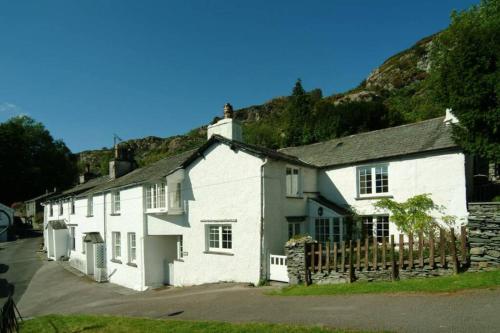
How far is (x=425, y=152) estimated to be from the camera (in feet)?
56.8

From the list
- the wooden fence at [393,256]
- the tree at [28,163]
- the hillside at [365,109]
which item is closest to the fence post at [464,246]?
the wooden fence at [393,256]

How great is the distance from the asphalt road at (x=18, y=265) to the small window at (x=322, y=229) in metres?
16.6

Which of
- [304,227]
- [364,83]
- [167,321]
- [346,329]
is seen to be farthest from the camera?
[364,83]

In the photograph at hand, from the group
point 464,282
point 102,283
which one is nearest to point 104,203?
point 102,283

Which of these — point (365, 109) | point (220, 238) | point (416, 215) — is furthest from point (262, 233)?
point (365, 109)

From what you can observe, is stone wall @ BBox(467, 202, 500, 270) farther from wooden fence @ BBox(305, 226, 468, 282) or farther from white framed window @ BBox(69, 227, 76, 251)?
white framed window @ BBox(69, 227, 76, 251)

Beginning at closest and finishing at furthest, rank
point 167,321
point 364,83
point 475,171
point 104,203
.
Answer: point 167,321 < point 475,171 < point 104,203 < point 364,83

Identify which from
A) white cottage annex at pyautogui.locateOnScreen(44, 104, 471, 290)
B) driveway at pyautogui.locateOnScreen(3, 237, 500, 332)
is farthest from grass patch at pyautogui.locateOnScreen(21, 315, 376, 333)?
white cottage annex at pyautogui.locateOnScreen(44, 104, 471, 290)

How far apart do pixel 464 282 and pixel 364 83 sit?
92.6 meters

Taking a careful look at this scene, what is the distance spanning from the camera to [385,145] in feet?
63.9

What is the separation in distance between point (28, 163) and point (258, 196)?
7332cm

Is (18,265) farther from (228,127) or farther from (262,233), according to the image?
(262,233)

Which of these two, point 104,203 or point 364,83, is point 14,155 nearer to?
point 104,203

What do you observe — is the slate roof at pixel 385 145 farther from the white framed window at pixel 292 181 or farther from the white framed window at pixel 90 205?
the white framed window at pixel 90 205
